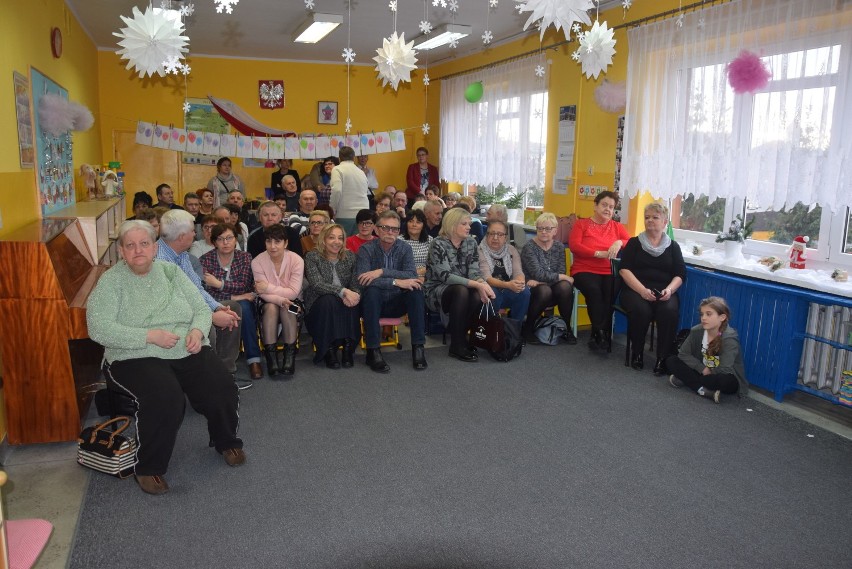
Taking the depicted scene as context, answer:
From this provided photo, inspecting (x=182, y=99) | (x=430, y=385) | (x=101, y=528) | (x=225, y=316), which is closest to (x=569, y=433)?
(x=430, y=385)

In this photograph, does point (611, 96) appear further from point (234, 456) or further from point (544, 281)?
point (234, 456)

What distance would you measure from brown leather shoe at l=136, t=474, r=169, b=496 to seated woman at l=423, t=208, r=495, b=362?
8.19ft

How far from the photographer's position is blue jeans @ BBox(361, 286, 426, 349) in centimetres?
467

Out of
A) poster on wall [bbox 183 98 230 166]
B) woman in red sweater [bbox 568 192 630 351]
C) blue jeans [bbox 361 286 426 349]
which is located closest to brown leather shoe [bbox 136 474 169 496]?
blue jeans [bbox 361 286 426 349]

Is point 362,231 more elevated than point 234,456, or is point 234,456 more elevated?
point 362,231

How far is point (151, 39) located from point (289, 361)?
2177 mm

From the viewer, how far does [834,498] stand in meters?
2.95

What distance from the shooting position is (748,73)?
460 cm

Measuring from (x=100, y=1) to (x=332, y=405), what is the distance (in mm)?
4955

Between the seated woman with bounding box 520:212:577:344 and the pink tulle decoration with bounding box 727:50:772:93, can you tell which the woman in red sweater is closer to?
the seated woman with bounding box 520:212:577:344

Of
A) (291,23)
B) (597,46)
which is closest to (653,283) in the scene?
(597,46)

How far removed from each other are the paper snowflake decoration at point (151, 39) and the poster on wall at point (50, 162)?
142cm

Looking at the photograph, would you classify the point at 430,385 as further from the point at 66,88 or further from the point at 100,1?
the point at 100,1

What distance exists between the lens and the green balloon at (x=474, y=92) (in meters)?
8.48
